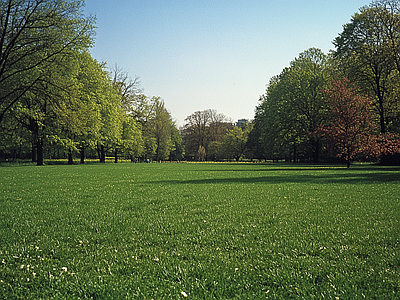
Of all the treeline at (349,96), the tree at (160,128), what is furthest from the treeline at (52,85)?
the treeline at (349,96)

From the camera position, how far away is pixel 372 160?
5228 cm

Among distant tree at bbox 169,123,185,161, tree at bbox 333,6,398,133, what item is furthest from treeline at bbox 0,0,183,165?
distant tree at bbox 169,123,185,161

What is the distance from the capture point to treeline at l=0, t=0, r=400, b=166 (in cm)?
2277

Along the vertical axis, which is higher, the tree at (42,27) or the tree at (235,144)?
the tree at (42,27)

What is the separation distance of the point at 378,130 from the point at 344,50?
440 inches

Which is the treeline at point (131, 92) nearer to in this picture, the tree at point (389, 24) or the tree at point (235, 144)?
the tree at point (389, 24)

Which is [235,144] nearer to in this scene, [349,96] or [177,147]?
[177,147]

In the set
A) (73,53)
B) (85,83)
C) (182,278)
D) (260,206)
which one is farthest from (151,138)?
(182,278)

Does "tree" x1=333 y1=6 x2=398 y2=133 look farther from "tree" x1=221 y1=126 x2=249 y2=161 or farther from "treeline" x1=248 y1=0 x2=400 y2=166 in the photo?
"tree" x1=221 y1=126 x2=249 y2=161

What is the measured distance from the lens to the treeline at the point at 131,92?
22.8 meters

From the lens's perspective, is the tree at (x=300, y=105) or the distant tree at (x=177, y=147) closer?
the tree at (x=300, y=105)

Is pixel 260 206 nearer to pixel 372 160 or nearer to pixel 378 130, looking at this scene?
pixel 378 130

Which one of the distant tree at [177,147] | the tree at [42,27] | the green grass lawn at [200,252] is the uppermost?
the tree at [42,27]

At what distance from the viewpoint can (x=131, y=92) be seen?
199ft
